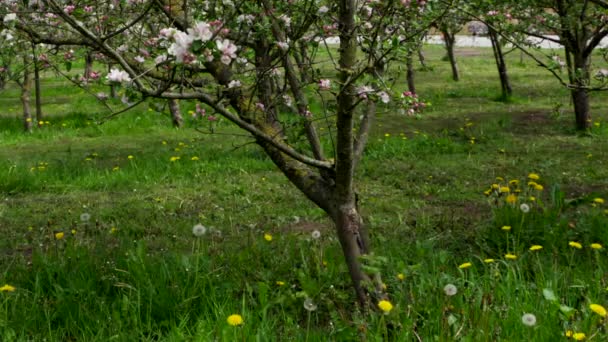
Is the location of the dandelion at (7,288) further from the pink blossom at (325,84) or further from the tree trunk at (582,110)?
the tree trunk at (582,110)

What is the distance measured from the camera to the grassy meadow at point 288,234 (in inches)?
129

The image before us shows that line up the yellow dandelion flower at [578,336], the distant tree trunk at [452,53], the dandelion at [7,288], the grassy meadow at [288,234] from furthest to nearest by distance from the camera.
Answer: the distant tree trunk at [452,53], the dandelion at [7,288], the grassy meadow at [288,234], the yellow dandelion flower at [578,336]

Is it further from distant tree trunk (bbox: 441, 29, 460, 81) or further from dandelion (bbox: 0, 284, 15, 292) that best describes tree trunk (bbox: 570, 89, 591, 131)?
dandelion (bbox: 0, 284, 15, 292)

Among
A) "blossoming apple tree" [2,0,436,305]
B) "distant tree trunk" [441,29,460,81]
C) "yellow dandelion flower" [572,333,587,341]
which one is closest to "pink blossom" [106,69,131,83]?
"blossoming apple tree" [2,0,436,305]

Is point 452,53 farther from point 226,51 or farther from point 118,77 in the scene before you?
point 118,77

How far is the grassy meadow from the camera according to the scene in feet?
10.7

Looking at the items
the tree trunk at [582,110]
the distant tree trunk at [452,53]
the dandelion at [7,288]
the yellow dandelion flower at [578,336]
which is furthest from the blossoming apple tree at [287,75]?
the distant tree trunk at [452,53]

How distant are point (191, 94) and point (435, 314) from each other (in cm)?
153

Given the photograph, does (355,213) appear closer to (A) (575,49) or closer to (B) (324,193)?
(B) (324,193)

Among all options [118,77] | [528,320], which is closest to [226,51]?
[118,77]

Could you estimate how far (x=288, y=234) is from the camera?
553 centimetres

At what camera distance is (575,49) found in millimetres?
9758

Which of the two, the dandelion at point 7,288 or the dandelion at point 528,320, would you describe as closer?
the dandelion at point 528,320

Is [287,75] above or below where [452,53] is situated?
below
